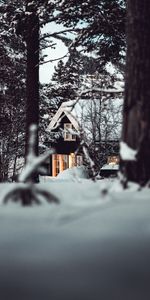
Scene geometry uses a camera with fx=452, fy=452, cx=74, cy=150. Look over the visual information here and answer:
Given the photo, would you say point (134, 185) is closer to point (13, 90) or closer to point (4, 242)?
point (4, 242)

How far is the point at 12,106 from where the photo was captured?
24500 mm

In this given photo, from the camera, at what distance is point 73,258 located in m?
2.14

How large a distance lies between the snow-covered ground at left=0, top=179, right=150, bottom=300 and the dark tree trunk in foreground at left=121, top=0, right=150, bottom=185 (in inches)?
60.6

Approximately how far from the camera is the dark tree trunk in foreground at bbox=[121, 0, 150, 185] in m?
4.07

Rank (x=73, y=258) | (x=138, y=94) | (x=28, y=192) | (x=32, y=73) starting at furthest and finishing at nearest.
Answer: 1. (x=32, y=73)
2. (x=138, y=94)
3. (x=28, y=192)
4. (x=73, y=258)

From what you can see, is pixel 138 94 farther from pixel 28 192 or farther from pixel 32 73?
pixel 32 73

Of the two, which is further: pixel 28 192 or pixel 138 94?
pixel 138 94

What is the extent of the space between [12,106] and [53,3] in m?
13.7

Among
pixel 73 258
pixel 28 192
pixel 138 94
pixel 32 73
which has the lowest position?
pixel 73 258

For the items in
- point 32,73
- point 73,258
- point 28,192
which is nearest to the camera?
point 73,258

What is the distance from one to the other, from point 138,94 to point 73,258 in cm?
237

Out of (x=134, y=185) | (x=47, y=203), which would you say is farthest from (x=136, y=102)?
(x=47, y=203)

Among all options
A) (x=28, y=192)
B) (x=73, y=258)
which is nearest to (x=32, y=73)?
(x=28, y=192)

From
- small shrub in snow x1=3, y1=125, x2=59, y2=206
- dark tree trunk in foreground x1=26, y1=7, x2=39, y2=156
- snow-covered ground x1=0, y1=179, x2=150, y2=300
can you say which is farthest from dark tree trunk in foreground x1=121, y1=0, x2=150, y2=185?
dark tree trunk in foreground x1=26, y1=7, x2=39, y2=156
